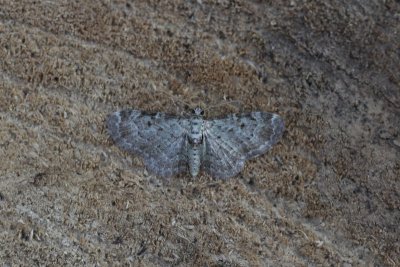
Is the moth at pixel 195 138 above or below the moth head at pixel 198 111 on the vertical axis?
below

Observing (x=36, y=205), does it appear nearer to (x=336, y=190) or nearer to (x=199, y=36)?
(x=199, y=36)

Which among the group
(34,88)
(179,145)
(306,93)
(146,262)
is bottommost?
(146,262)

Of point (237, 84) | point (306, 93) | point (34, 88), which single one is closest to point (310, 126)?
point (306, 93)

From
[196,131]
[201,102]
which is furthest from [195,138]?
[201,102]

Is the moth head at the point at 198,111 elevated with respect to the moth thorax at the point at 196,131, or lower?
elevated

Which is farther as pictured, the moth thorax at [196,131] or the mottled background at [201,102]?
the moth thorax at [196,131]
